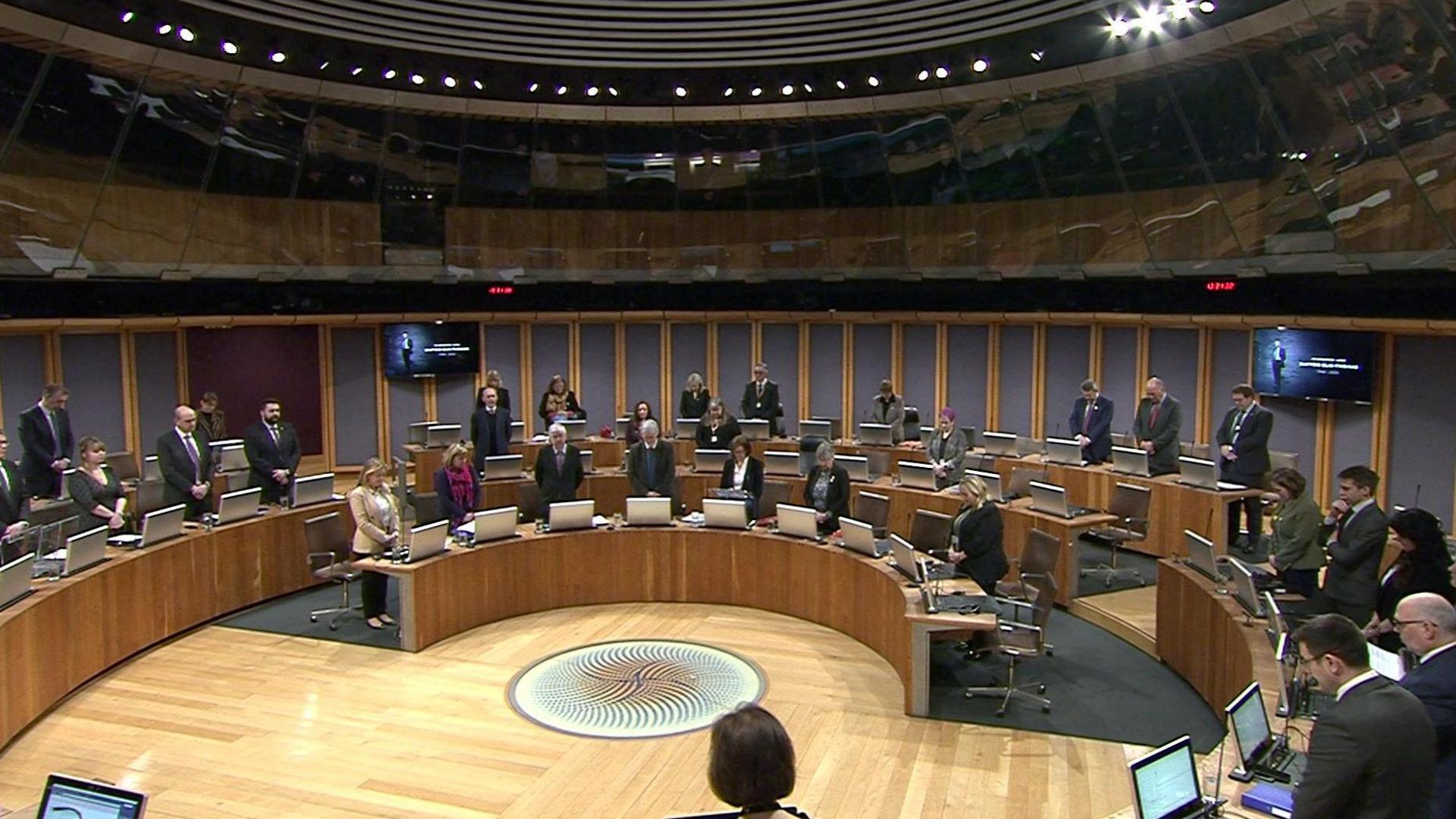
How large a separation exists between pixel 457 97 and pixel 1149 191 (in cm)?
884

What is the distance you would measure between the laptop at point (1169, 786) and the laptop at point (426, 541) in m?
5.77

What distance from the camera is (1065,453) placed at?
10633mm

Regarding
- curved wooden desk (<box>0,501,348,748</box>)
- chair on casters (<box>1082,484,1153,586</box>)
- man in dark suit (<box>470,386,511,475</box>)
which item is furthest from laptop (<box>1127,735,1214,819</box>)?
man in dark suit (<box>470,386,511,475</box>)

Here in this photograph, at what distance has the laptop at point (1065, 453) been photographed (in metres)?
10.5

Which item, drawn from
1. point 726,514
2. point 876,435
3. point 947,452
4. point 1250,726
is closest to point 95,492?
point 726,514

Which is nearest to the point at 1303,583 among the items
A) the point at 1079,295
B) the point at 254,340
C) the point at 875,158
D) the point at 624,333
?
the point at 1079,295

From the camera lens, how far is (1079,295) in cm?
1248

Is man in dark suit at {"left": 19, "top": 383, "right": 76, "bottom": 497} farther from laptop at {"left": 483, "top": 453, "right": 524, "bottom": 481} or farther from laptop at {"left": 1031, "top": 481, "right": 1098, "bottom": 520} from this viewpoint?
laptop at {"left": 1031, "top": 481, "right": 1098, "bottom": 520}

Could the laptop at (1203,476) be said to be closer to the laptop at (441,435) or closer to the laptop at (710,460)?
the laptop at (710,460)

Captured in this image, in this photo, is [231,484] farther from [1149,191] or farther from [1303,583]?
[1149,191]

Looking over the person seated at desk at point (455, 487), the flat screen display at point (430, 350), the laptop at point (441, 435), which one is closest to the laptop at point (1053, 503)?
the person seated at desk at point (455, 487)

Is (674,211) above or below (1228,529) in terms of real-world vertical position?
above

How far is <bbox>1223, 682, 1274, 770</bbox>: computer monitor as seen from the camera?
12.7 feet

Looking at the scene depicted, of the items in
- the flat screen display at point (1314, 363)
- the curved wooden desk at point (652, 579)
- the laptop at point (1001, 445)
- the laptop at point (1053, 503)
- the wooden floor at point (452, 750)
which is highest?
the flat screen display at point (1314, 363)
